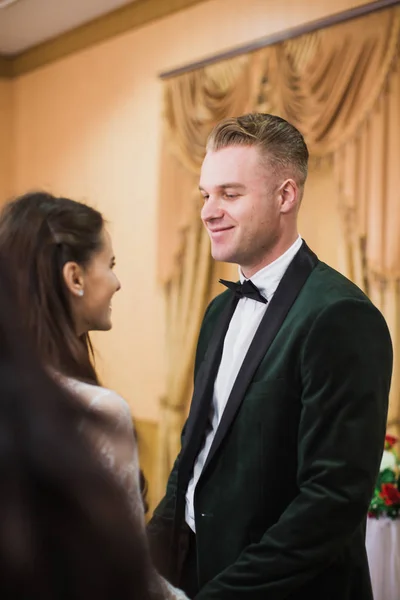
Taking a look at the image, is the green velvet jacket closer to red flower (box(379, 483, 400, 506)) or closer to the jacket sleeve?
the jacket sleeve

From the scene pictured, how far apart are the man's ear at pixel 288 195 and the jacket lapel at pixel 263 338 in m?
0.15

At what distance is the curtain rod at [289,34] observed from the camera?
3219mm

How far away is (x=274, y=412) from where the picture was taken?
5.17ft

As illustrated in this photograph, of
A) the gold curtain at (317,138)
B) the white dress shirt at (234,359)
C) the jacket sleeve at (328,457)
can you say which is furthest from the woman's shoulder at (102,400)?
the gold curtain at (317,138)

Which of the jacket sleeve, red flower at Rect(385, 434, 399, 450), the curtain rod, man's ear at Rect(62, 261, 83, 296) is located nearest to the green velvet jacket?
the jacket sleeve

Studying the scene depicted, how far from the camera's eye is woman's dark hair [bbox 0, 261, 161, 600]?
27.0 inches

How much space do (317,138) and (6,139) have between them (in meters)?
3.37

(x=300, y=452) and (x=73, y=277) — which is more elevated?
(x=73, y=277)

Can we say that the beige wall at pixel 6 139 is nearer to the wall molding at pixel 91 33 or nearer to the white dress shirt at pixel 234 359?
the wall molding at pixel 91 33

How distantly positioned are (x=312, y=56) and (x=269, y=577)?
8.64 ft

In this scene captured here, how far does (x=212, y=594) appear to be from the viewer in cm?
154

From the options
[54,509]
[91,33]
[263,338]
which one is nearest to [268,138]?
[263,338]

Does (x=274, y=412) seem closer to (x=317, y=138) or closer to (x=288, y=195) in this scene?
(x=288, y=195)

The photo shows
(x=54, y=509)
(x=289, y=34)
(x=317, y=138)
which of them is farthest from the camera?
(x=289, y=34)
